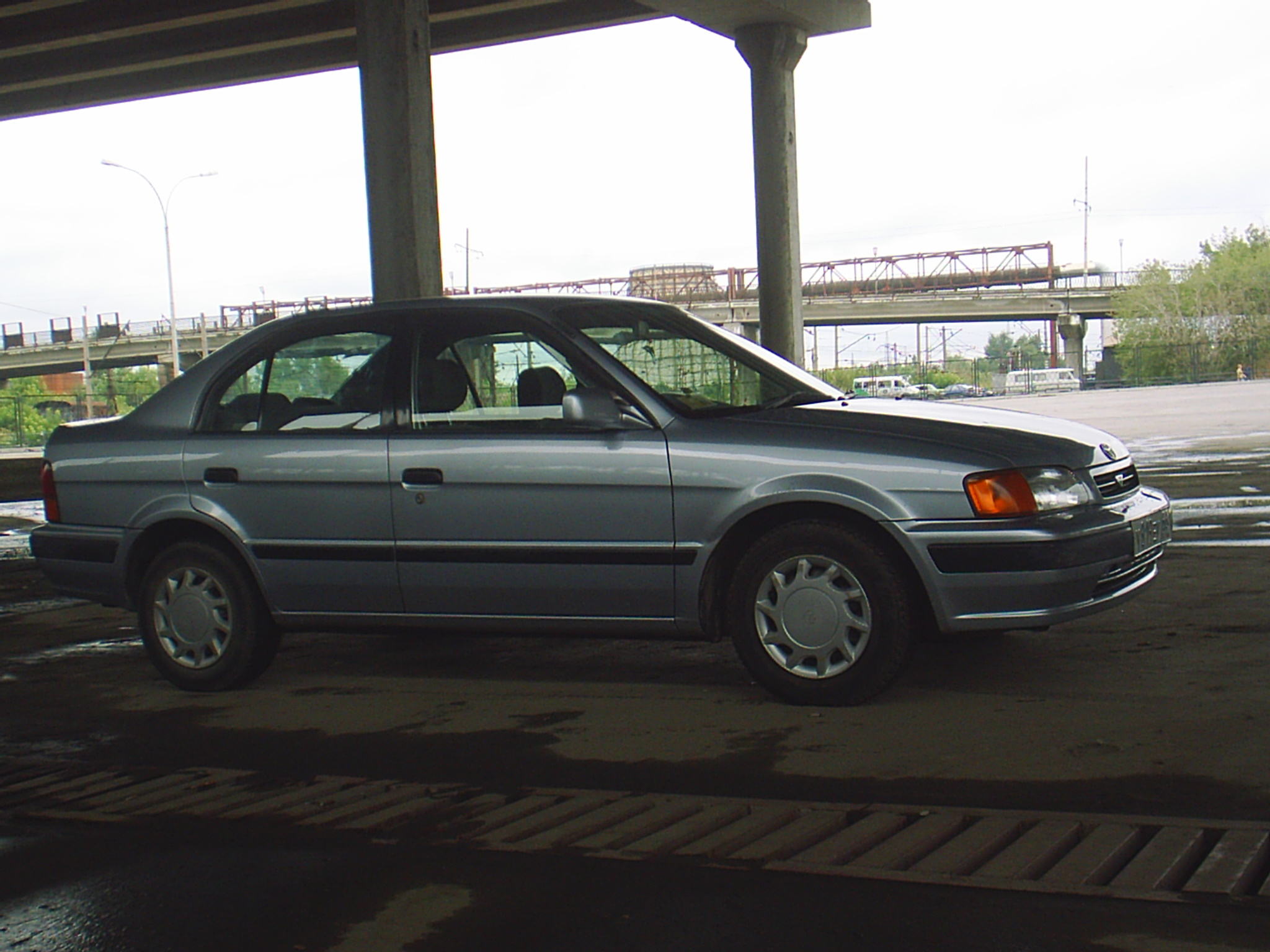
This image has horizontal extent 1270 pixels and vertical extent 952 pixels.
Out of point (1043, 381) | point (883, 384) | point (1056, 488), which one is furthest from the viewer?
point (883, 384)

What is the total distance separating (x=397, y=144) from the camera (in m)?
14.6

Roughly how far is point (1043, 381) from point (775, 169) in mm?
52104

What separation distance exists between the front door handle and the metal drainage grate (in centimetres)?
141

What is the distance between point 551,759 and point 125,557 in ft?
8.40

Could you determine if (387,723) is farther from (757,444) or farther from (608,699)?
(757,444)

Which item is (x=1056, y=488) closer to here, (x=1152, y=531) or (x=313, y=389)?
(x=1152, y=531)

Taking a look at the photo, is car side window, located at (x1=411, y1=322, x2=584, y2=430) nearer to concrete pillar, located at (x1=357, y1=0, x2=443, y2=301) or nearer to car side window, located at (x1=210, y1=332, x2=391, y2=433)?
car side window, located at (x1=210, y1=332, x2=391, y2=433)

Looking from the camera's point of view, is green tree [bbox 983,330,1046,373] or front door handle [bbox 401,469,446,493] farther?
green tree [bbox 983,330,1046,373]

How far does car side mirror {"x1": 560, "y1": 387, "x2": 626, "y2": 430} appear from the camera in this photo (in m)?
5.24

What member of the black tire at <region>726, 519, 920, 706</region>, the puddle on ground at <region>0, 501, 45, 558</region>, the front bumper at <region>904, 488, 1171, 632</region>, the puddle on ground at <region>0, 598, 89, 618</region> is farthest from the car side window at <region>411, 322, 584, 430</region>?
the puddle on ground at <region>0, 501, 45, 558</region>

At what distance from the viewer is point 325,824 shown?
4.06 meters

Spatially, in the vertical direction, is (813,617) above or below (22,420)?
below

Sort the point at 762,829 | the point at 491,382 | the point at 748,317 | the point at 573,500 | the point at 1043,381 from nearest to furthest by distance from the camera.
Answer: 1. the point at 762,829
2. the point at 573,500
3. the point at 491,382
4. the point at 1043,381
5. the point at 748,317

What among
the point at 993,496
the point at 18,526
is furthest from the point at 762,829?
the point at 18,526
